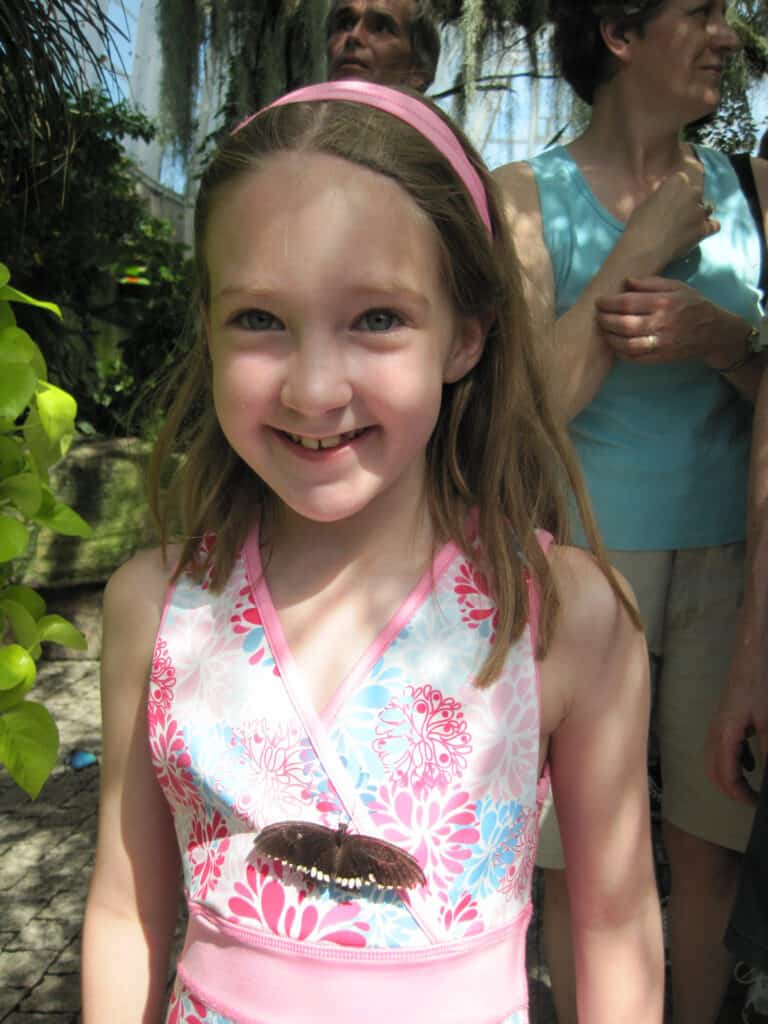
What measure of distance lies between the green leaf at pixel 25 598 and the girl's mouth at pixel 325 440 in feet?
2.08

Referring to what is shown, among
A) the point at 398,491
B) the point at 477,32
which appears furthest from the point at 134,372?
the point at 398,491

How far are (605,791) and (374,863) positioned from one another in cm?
33

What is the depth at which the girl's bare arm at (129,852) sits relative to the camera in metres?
1.29

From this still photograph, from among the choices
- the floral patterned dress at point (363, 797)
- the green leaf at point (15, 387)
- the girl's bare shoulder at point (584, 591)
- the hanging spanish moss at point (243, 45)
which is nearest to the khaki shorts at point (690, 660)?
the girl's bare shoulder at point (584, 591)

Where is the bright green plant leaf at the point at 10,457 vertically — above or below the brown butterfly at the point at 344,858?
above

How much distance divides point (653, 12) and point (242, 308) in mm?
1375

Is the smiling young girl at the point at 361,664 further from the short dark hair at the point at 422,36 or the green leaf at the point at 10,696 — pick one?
the short dark hair at the point at 422,36

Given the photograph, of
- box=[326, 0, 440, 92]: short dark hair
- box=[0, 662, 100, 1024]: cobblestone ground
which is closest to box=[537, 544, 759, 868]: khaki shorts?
box=[0, 662, 100, 1024]: cobblestone ground

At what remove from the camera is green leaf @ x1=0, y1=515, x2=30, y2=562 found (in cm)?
147

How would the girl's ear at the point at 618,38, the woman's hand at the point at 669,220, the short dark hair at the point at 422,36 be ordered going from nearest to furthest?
the woman's hand at the point at 669,220
the girl's ear at the point at 618,38
the short dark hair at the point at 422,36

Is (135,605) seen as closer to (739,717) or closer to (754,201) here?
(739,717)

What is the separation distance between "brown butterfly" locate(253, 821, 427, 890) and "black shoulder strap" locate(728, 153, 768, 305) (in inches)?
57.2

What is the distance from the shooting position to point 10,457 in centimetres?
155

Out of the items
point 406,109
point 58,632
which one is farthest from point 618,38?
point 58,632
